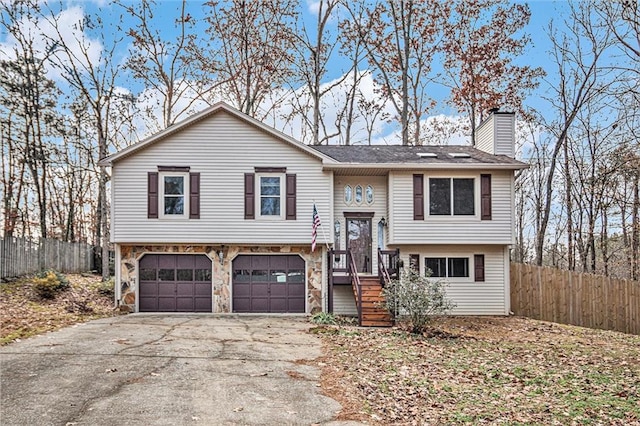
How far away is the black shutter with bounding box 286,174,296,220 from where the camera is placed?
17.1 m

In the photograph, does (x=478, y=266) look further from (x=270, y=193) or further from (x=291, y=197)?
(x=270, y=193)

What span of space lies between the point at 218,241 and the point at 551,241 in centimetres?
1879

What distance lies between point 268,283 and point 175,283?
9.91ft

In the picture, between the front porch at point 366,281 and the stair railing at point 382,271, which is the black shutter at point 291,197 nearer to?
the front porch at point 366,281

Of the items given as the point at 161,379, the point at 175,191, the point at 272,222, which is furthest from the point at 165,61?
the point at 161,379

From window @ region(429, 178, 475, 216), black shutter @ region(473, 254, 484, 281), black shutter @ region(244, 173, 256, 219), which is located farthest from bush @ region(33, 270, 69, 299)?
black shutter @ region(473, 254, 484, 281)

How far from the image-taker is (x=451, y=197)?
1752 centimetres

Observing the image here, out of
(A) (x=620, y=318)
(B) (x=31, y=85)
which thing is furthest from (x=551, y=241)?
(B) (x=31, y=85)

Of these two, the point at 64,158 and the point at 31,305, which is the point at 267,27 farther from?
the point at 31,305

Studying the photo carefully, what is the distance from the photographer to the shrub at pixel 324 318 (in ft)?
51.7

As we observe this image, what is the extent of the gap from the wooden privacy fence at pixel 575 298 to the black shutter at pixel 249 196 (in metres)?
9.16

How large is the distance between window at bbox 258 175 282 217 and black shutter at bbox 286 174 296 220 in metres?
0.28

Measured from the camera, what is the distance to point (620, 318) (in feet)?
54.1

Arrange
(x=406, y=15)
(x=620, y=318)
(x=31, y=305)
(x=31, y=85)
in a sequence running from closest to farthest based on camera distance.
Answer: (x=31, y=305) < (x=620, y=318) < (x=31, y=85) < (x=406, y=15)
